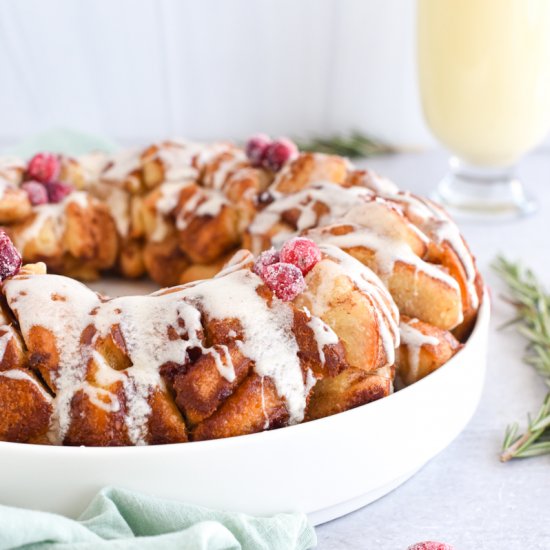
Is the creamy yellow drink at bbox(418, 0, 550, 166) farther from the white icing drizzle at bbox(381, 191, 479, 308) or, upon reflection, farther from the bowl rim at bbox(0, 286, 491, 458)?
the bowl rim at bbox(0, 286, 491, 458)

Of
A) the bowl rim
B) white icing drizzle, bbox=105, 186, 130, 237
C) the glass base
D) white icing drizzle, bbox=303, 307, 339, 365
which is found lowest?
the glass base

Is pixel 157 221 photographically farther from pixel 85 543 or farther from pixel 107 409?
pixel 85 543

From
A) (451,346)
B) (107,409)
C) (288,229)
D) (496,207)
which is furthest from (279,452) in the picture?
(496,207)

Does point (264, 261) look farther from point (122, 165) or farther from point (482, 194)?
point (482, 194)

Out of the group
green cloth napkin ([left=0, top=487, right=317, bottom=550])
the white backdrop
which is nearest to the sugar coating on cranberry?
green cloth napkin ([left=0, top=487, right=317, bottom=550])

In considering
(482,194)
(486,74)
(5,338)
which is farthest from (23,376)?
(482,194)

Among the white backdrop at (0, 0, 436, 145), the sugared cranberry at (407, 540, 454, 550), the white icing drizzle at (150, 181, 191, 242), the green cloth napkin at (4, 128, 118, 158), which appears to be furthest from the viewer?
the white backdrop at (0, 0, 436, 145)
